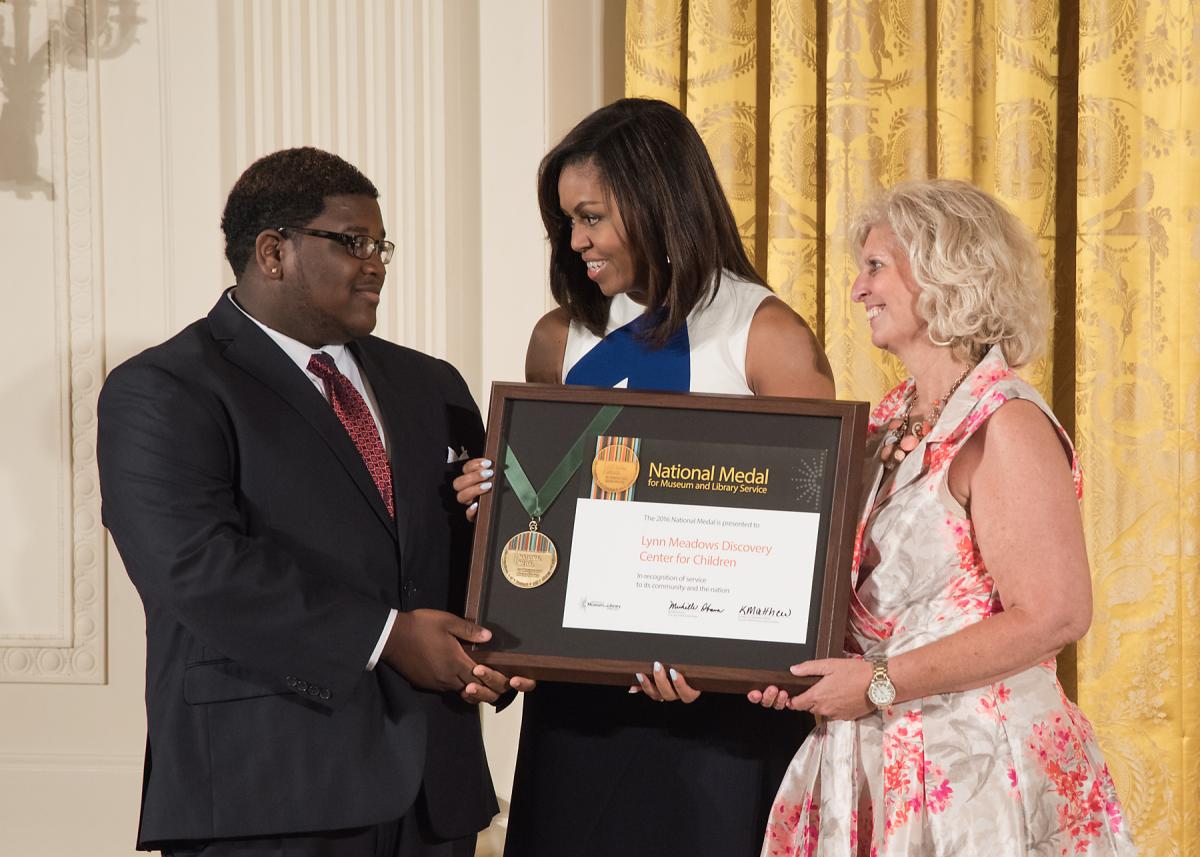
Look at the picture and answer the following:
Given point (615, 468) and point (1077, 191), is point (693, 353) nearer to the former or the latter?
point (615, 468)

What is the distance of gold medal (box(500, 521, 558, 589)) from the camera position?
1856 mm

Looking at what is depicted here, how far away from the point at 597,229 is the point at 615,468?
1.56ft

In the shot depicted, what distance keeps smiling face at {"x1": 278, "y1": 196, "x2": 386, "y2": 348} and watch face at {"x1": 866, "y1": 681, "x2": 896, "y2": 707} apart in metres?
0.90

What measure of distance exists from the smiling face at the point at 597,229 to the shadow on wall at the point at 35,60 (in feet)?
5.77

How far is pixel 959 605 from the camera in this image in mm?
1805

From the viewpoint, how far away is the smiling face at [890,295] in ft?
6.27

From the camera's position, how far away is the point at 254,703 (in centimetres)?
186

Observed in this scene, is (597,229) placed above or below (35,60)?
below

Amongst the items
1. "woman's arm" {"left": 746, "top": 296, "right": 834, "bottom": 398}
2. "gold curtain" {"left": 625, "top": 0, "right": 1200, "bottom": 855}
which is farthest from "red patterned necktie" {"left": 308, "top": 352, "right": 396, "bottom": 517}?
"gold curtain" {"left": 625, "top": 0, "right": 1200, "bottom": 855}

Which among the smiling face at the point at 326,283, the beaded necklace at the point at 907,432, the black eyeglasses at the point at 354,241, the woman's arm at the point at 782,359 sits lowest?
the beaded necklace at the point at 907,432

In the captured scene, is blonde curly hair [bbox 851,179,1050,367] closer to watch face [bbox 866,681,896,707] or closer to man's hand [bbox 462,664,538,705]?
watch face [bbox 866,681,896,707]

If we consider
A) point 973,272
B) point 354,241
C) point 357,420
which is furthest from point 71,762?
point 973,272

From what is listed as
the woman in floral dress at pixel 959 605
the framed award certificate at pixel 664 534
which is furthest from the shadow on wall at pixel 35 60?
the woman in floral dress at pixel 959 605

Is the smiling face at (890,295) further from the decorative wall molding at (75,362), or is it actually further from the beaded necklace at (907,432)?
the decorative wall molding at (75,362)
